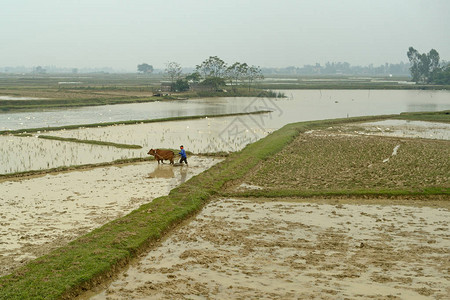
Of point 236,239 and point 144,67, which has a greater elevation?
point 144,67

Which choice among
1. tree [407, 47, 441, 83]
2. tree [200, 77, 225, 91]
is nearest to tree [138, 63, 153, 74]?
tree [407, 47, 441, 83]

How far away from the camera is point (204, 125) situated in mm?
25547

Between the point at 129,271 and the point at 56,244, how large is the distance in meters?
1.61

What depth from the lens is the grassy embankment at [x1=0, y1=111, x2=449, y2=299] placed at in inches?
246

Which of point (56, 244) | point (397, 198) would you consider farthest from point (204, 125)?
point (56, 244)

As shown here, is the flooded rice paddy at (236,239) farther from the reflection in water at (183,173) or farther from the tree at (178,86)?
the tree at (178,86)

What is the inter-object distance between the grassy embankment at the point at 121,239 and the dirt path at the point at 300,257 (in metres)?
0.30

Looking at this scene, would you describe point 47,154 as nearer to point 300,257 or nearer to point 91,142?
point 91,142

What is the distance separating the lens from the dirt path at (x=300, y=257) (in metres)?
6.37

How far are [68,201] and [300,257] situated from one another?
580 cm

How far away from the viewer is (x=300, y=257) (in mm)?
7547

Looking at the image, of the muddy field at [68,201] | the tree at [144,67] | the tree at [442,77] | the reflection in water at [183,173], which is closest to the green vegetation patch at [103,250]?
the muddy field at [68,201]

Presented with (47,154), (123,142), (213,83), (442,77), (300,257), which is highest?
(442,77)

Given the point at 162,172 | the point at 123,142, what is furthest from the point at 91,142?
the point at 162,172
